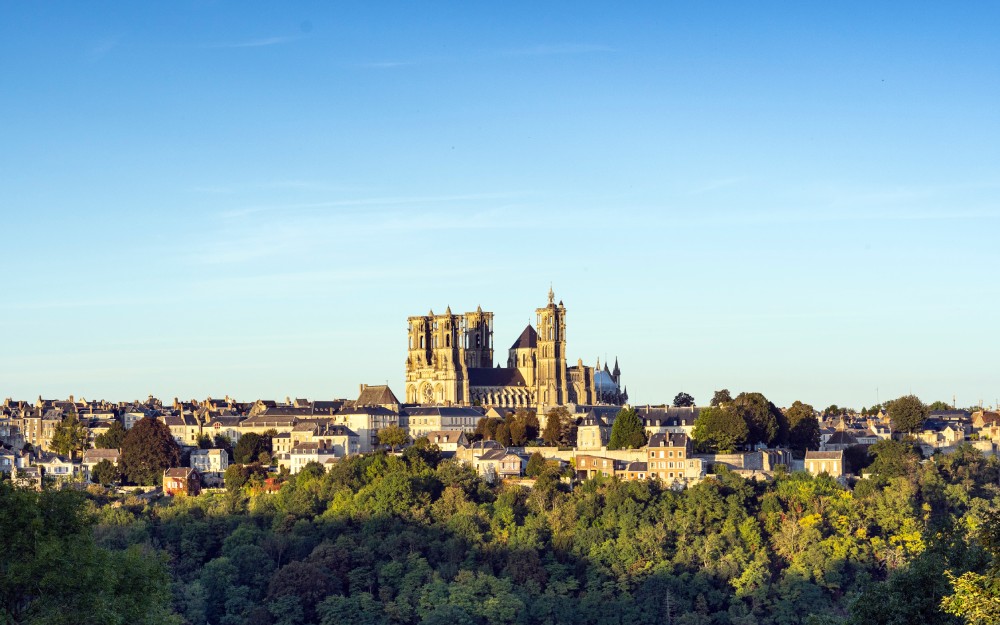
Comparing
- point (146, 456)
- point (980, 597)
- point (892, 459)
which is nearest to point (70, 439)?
point (146, 456)

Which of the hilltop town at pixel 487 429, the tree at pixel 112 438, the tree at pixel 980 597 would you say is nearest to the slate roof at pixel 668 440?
the hilltop town at pixel 487 429

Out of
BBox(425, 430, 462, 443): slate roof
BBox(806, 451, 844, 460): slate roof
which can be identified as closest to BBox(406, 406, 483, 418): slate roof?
BBox(425, 430, 462, 443): slate roof

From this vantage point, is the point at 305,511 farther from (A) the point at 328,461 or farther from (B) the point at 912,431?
(B) the point at 912,431

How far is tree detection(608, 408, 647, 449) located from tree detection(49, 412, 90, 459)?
31.3 meters

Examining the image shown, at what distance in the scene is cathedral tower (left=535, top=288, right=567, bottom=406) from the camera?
106 metres

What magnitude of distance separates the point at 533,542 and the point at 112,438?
30802mm

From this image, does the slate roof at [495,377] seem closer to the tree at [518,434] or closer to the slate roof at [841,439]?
the tree at [518,434]

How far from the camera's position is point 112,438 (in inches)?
3413

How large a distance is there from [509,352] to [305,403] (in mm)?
15876

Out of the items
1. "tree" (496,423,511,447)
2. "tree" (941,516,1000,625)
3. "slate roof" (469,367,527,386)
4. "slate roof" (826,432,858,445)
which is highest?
"slate roof" (469,367,527,386)

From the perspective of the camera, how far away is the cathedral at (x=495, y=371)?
103812 mm

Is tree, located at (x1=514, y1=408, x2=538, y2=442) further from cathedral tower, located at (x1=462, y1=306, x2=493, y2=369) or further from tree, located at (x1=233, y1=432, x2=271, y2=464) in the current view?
cathedral tower, located at (x1=462, y1=306, x2=493, y2=369)

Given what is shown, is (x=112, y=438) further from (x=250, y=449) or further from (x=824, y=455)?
(x=824, y=455)

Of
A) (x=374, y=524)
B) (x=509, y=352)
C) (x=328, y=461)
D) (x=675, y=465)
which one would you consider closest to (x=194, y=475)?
(x=328, y=461)
